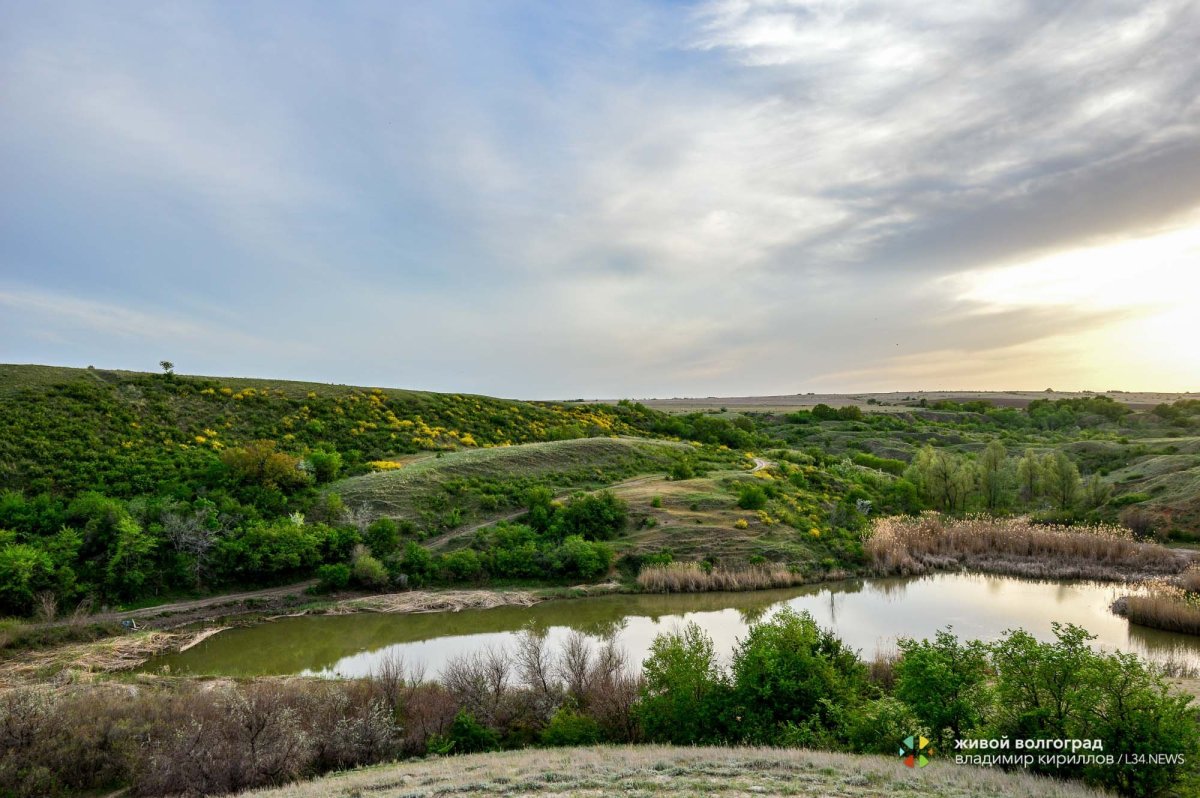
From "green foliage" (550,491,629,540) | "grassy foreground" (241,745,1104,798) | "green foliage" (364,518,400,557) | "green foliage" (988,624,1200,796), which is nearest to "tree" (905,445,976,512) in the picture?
"green foliage" (550,491,629,540)

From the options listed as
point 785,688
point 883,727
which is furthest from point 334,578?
point 883,727

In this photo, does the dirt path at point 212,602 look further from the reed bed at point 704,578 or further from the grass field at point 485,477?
the reed bed at point 704,578

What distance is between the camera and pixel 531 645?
63.3 feet

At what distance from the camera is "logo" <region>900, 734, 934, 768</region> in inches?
471

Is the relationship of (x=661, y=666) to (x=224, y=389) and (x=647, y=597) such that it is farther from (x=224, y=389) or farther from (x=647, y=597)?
(x=224, y=389)

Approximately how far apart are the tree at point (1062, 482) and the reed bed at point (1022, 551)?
Answer: 7586 mm

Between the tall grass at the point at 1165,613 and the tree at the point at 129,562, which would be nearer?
the tall grass at the point at 1165,613

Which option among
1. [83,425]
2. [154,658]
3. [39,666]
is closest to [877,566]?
[154,658]

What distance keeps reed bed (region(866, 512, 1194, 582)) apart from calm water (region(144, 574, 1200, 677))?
1.59 m

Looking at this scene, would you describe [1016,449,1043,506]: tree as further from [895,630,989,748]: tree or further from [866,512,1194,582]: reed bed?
[895,630,989,748]: tree

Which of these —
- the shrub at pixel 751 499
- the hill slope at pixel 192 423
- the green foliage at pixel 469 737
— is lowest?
the green foliage at pixel 469 737

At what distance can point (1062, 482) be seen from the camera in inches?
1796

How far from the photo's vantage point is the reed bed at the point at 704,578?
32.0m

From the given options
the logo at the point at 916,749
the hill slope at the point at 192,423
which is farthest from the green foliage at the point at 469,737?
the hill slope at the point at 192,423
